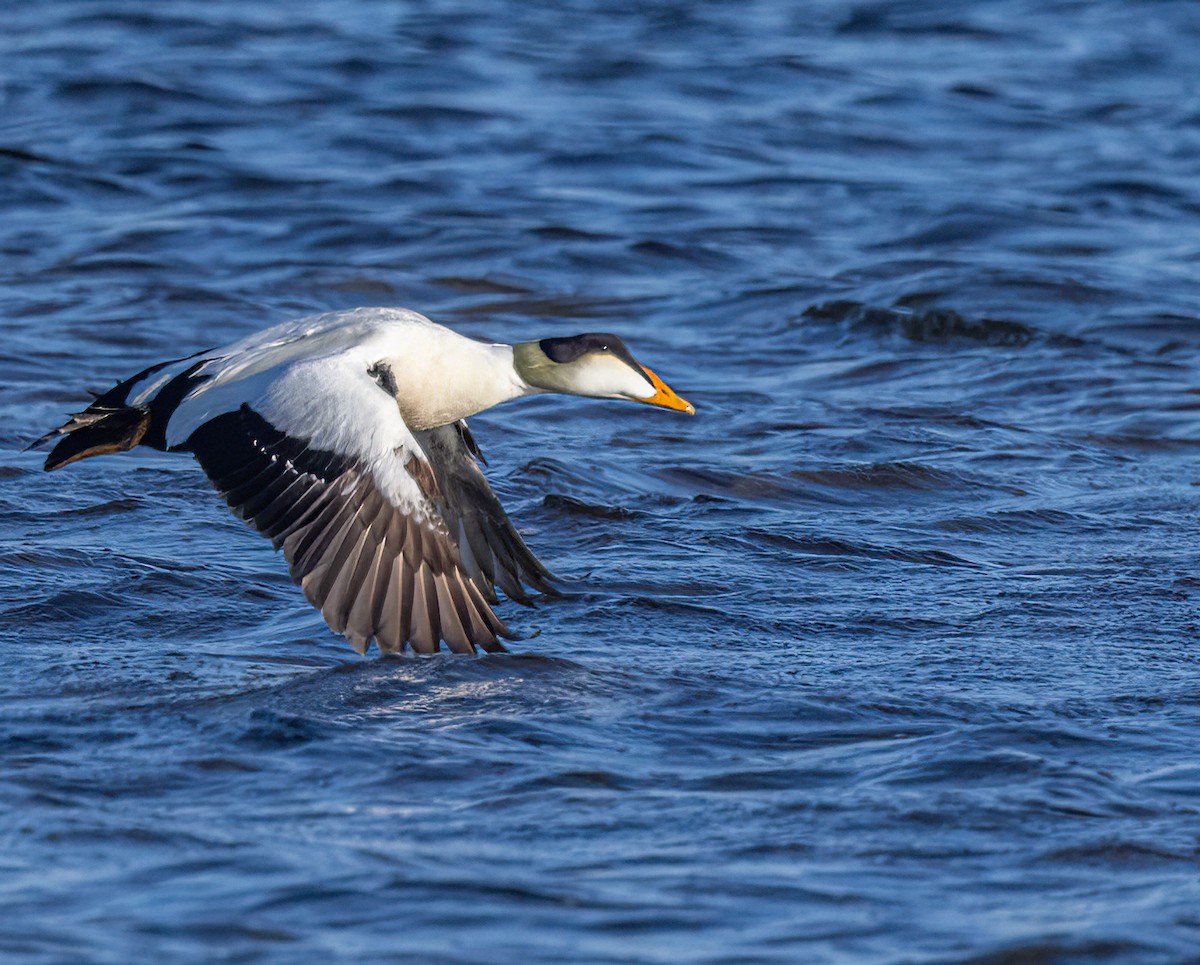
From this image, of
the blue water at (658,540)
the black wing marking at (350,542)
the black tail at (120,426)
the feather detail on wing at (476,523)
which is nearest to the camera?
the blue water at (658,540)

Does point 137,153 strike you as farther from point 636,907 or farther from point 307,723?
point 636,907

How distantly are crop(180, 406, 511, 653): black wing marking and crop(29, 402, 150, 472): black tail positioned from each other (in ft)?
1.93

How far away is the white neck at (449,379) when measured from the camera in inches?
209

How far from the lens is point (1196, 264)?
998cm

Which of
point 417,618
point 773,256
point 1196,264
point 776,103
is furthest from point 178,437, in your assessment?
point 776,103

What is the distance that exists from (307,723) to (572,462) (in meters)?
2.61

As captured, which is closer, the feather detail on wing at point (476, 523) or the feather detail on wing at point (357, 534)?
the feather detail on wing at point (357, 534)

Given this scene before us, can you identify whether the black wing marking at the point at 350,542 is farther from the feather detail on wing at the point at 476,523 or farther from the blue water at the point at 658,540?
the feather detail on wing at the point at 476,523

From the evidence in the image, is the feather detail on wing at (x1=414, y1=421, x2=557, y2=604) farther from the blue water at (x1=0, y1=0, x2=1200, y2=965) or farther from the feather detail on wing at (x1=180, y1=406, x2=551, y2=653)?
the feather detail on wing at (x1=180, y1=406, x2=551, y2=653)

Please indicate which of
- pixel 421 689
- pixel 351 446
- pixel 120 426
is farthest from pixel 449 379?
pixel 421 689

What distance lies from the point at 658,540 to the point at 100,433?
1744 millimetres

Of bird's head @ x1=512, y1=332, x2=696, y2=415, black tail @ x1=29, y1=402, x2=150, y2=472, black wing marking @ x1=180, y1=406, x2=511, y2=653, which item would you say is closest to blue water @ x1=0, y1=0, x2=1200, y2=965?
black wing marking @ x1=180, y1=406, x2=511, y2=653

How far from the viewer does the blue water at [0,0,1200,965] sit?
356cm

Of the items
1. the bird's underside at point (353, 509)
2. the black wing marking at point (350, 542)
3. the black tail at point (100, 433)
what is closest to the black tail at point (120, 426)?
the black tail at point (100, 433)
